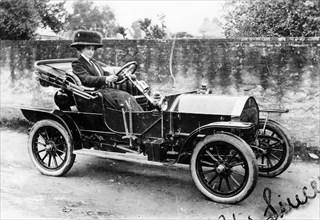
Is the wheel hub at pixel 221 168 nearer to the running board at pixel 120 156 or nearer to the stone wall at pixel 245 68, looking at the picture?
the running board at pixel 120 156

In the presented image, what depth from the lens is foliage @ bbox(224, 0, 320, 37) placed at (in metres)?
6.35

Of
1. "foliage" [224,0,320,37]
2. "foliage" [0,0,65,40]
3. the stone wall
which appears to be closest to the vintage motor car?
the stone wall

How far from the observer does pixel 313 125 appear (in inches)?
245

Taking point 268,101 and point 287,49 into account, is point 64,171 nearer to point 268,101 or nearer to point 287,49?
point 268,101

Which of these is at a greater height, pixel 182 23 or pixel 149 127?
pixel 182 23

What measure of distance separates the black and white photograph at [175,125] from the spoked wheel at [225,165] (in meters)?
0.01

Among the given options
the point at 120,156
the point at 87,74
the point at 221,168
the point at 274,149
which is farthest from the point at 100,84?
the point at 274,149

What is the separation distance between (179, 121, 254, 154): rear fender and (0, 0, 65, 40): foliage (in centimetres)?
355

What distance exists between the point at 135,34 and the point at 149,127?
20.3 feet

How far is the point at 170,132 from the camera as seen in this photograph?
15.3 feet

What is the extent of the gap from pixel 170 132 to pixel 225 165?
772 mm

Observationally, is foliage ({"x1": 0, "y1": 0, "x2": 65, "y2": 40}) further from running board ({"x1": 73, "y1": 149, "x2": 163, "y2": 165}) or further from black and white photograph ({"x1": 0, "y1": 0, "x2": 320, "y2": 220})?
running board ({"x1": 73, "y1": 149, "x2": 163, "y2": 165})

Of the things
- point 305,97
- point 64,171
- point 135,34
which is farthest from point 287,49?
point 135,34

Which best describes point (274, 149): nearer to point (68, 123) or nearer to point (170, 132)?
point (170, 132)
